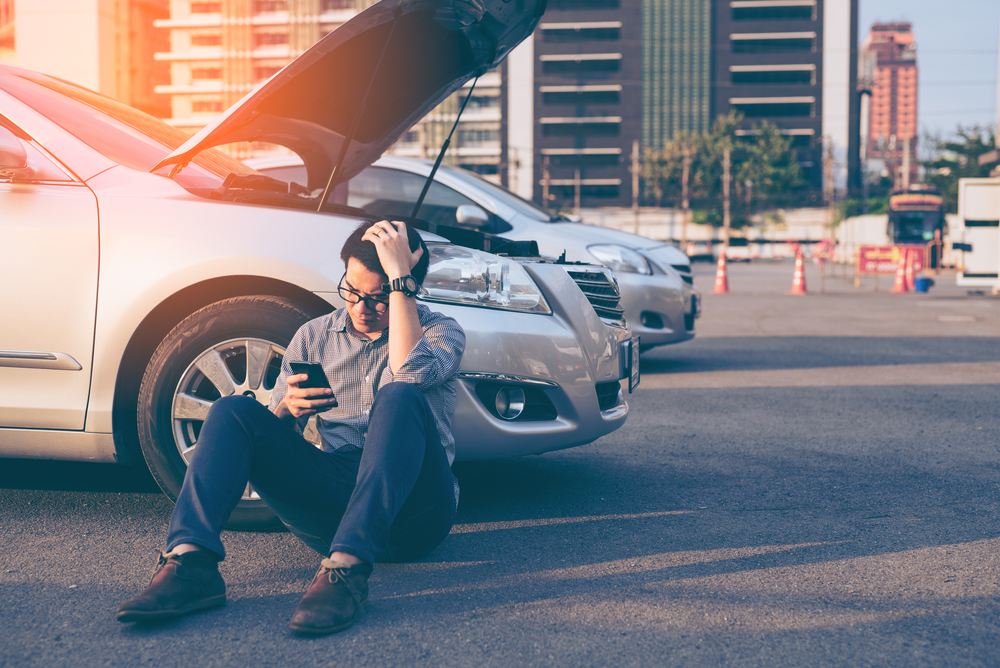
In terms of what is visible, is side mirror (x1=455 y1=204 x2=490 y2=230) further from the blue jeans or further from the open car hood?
the blue jeans

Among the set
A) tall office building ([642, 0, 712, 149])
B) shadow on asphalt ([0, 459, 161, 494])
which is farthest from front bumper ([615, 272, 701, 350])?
tall office building ([642, 0, 712, 149])

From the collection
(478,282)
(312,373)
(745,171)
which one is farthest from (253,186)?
(745,171)

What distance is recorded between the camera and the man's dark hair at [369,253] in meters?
→ 2.77

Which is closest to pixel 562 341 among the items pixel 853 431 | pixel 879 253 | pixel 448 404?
pixel 448 404

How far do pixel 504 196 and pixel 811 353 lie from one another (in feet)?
11.5

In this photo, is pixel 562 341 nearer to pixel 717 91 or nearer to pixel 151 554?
pixel 151 554

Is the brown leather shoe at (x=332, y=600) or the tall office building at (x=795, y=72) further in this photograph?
the tall office building at (x=795, y=72)

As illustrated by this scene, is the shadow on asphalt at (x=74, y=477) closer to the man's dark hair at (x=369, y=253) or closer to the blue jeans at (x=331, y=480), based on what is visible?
the blue jeans at (x=331, y=480)

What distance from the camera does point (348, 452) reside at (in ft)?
9.26

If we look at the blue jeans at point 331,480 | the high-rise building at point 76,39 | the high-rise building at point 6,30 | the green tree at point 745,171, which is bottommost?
the blue jeans at point 331,480

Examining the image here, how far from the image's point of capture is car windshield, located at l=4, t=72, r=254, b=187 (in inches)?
133

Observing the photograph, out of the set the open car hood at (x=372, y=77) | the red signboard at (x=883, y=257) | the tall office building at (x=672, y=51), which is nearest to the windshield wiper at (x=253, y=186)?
the open car hood at (x=372, y=77)

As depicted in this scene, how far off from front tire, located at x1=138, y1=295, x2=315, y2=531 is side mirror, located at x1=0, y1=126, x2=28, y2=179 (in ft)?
2.69

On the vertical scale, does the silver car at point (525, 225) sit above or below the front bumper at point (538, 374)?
above
